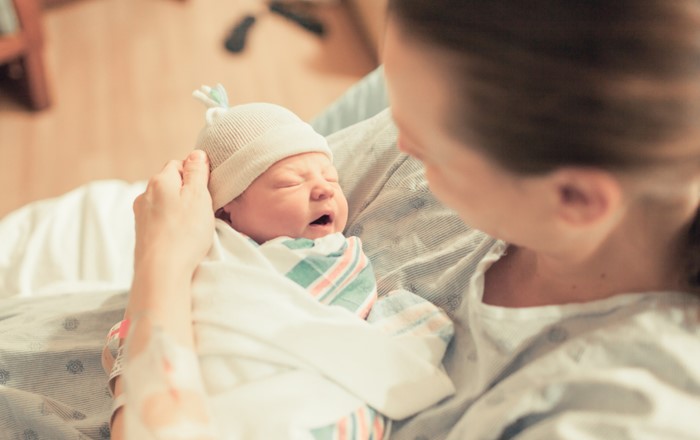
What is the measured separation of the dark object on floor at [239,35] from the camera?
8.83ft

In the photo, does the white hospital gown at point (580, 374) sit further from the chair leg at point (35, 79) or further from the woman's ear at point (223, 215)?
the chair leg at point (35, 79)

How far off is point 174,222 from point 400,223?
324 millimetres

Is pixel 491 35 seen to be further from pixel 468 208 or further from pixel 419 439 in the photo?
pixel 419 439

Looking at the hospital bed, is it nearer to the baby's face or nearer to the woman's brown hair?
the baby's face

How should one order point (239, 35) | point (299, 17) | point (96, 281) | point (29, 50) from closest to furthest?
point (96, 281) → point (29, 50) → point (239, 35) → point (299, 17)

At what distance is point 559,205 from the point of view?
1.92 ft

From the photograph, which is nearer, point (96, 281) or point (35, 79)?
point (96, 281)

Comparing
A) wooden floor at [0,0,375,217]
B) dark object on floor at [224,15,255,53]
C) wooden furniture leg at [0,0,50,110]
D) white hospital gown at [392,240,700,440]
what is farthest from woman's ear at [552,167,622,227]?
dark object on floor at [224,15,255,53]

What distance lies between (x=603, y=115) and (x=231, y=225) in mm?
613

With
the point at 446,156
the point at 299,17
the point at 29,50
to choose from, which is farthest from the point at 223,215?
the point at 299,17

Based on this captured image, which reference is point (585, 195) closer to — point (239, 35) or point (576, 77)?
point (576, 77)

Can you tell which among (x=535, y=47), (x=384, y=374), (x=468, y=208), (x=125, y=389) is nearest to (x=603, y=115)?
(x=535, y=47)

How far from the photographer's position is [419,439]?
0.77m

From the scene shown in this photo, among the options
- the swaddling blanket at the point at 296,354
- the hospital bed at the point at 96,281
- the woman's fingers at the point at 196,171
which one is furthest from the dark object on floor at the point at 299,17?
the swaddling blanket at the point at 296,354
